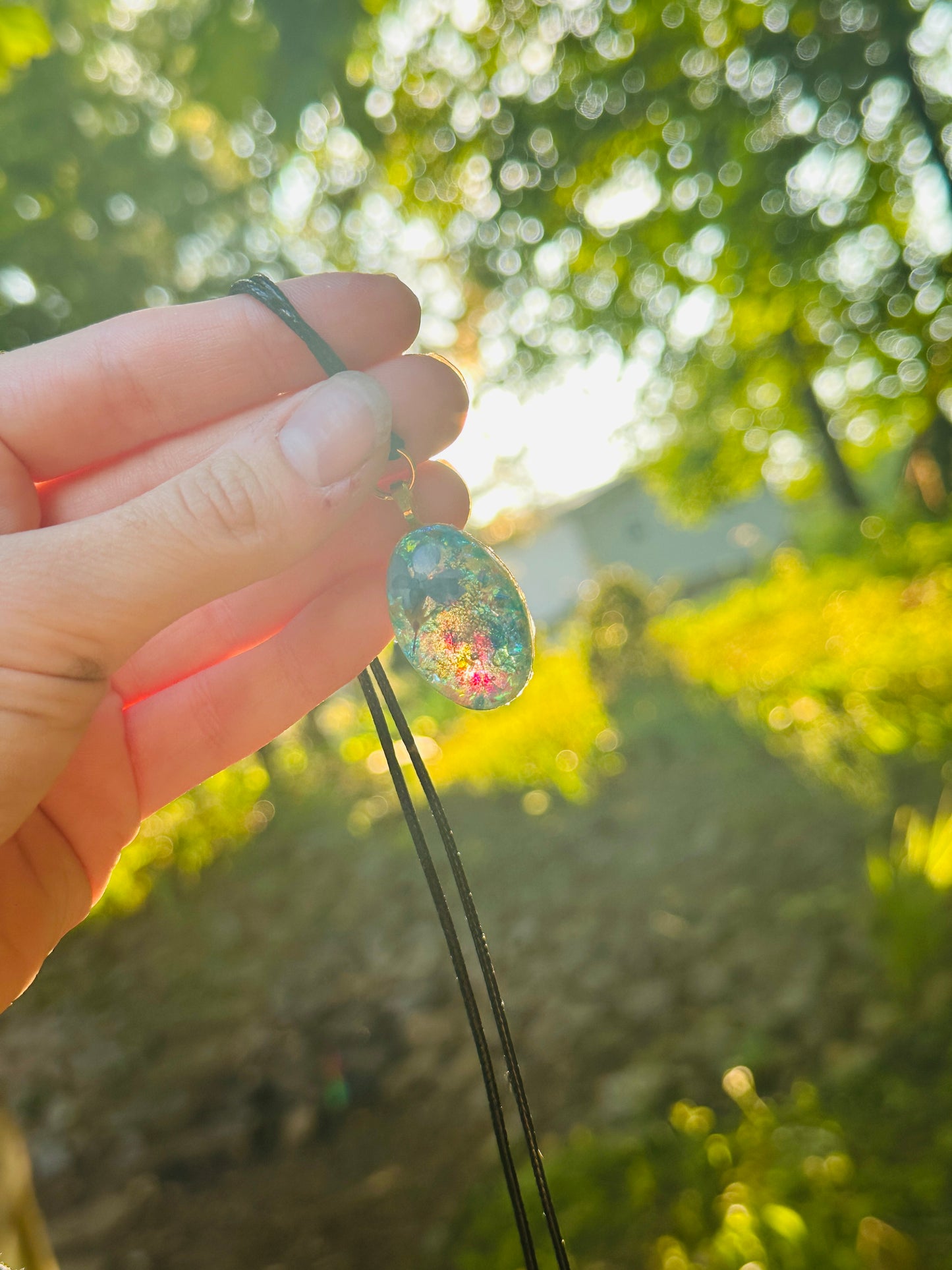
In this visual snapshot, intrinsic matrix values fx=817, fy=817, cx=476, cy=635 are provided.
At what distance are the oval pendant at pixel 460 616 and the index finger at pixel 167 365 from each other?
0.30 meters

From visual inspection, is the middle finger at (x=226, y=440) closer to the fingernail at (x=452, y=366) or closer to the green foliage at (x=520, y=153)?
the fingernail at (x=452, y=366)

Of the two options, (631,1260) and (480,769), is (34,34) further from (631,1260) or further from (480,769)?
(480,769)

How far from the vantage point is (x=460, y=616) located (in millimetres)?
1092

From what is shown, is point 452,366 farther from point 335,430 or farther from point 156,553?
point 156,553

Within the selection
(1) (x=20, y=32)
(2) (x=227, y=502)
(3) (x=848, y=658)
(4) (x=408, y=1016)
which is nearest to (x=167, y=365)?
(2) (x=227, y=502)

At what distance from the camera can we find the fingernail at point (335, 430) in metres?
0.95

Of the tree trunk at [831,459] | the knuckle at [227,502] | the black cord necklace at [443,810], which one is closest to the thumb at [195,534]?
the knuckle at [227,502]

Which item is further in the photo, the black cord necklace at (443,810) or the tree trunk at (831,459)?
the tree trunk at (831,459)

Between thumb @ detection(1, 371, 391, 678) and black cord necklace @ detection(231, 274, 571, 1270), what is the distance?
0.11m

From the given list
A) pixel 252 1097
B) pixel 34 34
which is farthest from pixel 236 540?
pixel 252 1097

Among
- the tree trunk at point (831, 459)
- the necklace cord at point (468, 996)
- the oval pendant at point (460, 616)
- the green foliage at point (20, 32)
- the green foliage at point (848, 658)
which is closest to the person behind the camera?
the necklace cord at point (468, 996)

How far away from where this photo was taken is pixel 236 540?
96cm

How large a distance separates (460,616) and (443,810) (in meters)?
A: 0.25

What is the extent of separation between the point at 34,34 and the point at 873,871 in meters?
3.15
